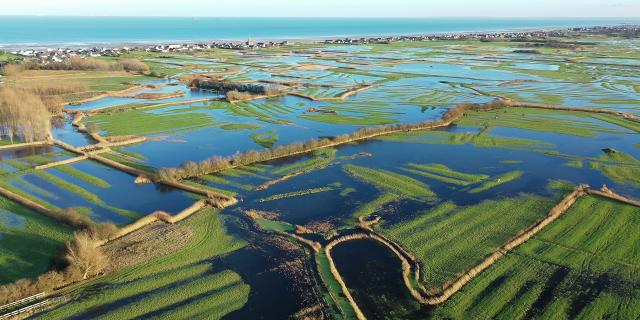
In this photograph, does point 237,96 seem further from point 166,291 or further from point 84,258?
point 166,291

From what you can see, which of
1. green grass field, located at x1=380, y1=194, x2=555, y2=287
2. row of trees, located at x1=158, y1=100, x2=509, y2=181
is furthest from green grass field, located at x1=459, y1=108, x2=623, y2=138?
green grass field, located at x1=380, y1=194, x2=555, y2=287

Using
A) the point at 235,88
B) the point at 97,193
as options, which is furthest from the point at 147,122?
the point at 235,88

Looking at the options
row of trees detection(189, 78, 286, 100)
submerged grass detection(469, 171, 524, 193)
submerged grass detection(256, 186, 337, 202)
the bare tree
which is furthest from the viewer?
row of trees detection(189, 78, 286, 100)

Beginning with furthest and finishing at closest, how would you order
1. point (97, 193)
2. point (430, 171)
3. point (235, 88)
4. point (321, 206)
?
point (235, 88), point (430, 171), point (97, 193), point (321, 206)

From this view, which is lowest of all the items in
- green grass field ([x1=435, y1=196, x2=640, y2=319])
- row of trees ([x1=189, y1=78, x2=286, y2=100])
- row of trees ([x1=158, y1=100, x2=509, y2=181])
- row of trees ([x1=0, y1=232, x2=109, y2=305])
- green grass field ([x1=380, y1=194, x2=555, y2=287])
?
green grass field ([x1=435, y1=196, x2=640, y2=319])

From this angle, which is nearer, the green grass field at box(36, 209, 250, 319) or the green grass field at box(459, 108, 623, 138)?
the green grass field at box(36, 209, 250, 319)

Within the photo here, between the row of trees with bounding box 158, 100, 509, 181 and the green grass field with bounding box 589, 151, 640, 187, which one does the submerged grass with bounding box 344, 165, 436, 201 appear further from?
the green grass field with bounding box 589, 151, 640, 187

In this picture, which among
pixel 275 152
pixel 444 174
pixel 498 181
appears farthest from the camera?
pixel 275 152
